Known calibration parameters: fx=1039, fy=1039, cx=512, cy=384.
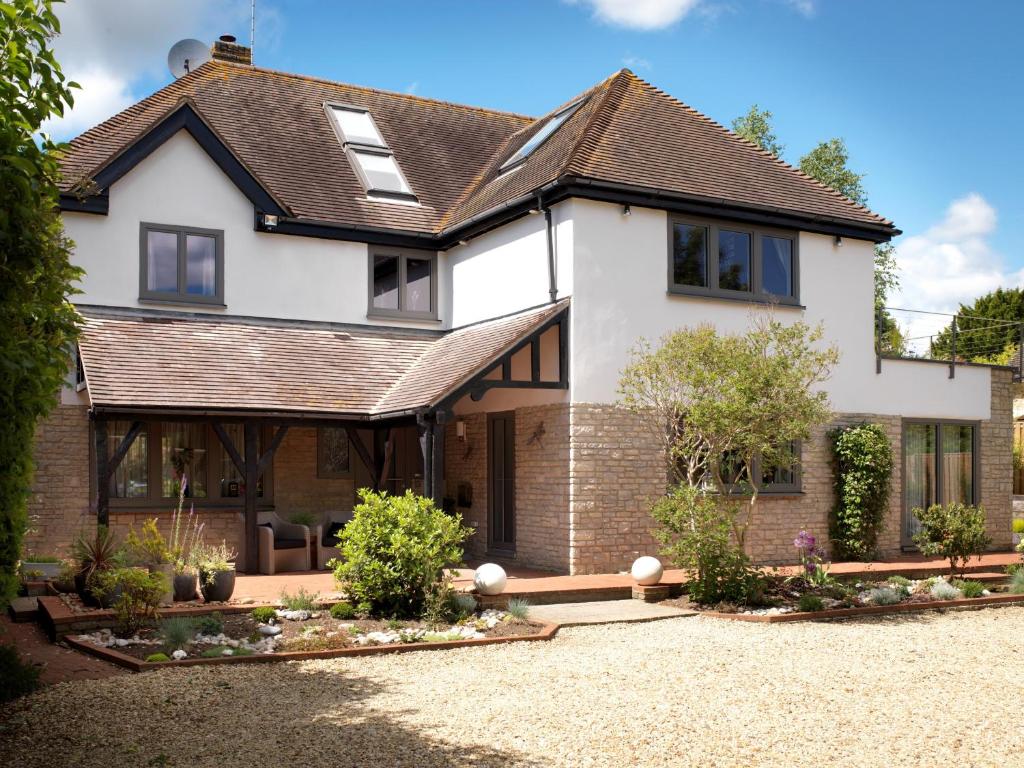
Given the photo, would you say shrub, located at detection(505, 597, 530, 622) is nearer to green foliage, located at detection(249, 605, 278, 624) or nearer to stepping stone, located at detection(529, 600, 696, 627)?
stepping stone, located at detection(529, 600, 696, 627)

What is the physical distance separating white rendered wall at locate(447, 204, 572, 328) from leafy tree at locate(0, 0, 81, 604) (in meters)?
9.73

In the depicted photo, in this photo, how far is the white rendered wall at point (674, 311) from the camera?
15492 mm

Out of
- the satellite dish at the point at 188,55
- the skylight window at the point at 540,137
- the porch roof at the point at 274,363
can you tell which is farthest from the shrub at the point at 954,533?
the satellite dish at the point at 188,55

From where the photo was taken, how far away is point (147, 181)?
667 inches

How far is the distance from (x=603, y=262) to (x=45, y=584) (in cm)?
883

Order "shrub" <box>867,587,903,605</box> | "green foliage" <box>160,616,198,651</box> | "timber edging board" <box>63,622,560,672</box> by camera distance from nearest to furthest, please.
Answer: "timber edging board" <box>63,622,560,672</box>, "green foliage" <box>160,616,198,651</box>, "shrub" <box>867,587,903,605</box>

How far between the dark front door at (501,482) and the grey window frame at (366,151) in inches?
186

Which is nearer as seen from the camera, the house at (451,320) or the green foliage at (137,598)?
the green foliage at (137,598)

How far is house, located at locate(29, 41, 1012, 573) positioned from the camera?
15.4 metres

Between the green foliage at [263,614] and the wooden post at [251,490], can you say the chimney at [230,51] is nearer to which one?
the wooden post at [251,490]

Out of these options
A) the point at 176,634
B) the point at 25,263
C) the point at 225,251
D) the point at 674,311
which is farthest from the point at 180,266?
the point at 25,263

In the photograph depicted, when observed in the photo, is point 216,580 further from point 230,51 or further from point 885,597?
point 230,51

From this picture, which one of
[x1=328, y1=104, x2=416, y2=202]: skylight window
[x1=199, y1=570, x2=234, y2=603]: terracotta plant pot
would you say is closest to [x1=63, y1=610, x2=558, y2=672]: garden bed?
[x1=199, y1=570, x2=234, y2=603]: terracotta plant pot

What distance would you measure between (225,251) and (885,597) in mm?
11562
